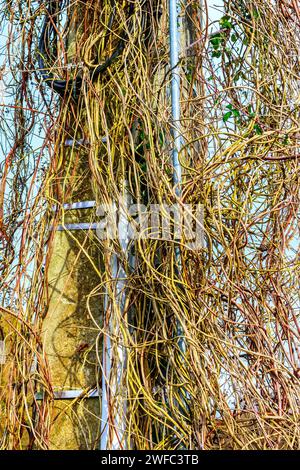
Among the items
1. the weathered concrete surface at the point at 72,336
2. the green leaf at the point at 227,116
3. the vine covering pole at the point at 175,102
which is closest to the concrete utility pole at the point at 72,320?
the weathered concrete surface at the point at 72,336

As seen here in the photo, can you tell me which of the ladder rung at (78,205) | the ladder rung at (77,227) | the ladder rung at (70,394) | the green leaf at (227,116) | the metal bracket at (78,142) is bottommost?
the ladder rung at (70,394)

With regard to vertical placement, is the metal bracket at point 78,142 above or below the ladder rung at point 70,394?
above

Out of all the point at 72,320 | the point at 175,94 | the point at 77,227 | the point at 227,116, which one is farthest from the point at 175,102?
the point at 72,320

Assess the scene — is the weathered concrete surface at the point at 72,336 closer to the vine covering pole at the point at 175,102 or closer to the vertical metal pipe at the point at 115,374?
the vertical metal pipe at the point at 115,374

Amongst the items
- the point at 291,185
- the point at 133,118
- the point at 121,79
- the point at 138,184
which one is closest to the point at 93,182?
the point at 138,184

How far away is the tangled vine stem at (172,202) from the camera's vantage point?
64.8 inches

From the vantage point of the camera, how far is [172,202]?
1768 mm

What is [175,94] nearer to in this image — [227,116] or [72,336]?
A: [227,116]

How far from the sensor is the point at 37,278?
74.8 inches

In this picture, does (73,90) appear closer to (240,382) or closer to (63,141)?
(63,141)

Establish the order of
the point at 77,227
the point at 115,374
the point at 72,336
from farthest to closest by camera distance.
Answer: the point at 77,227, the point at 72,336, the point at 115,374

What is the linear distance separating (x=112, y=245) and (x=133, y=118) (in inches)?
18.0

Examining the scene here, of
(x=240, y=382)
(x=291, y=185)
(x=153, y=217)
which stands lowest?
(x=240, y=382)

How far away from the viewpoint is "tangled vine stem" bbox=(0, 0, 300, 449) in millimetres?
1646
